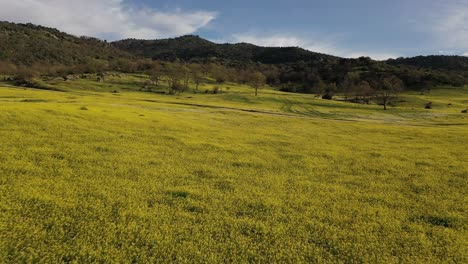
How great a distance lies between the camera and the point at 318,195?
12.5m

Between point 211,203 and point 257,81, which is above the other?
point 257,81

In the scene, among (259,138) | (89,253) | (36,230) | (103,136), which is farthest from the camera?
(259,138)

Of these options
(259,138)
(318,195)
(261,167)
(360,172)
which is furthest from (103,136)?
(360,172)

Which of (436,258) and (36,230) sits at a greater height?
(36,230)

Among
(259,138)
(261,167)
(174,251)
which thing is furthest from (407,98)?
(174,251)

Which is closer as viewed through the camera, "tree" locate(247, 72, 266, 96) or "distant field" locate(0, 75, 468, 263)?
"distant field" locate(0, 75, 468, 263)

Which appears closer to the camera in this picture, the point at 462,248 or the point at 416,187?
the point at 462,248

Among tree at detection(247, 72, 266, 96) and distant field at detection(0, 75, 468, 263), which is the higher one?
tree at detection(247, 72, 266, 96)

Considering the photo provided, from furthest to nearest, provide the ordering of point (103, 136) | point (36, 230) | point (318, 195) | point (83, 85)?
point (83, 85) < point (103, 136) < point (318, 195) < point (36, 230)

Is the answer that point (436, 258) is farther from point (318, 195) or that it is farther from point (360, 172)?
point (360, 172)

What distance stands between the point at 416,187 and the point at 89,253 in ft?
44.6

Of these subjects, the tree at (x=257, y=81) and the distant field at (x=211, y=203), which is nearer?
the distant field at (x=211, y=203)

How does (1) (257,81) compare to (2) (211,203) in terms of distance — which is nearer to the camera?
(2) (211,203)

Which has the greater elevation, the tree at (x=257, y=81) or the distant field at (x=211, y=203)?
the tree at (x=257, y=81)
